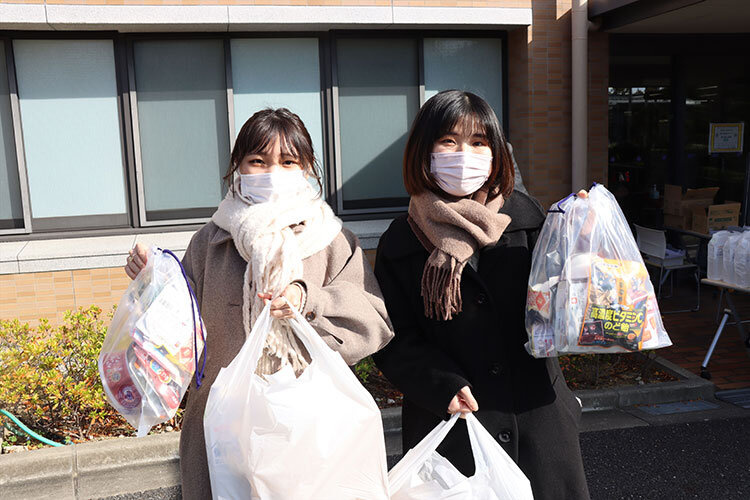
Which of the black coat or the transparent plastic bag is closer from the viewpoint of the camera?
the transparent plastic bag

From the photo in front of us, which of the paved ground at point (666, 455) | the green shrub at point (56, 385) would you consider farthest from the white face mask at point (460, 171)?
the green shrub at point (56, 385)

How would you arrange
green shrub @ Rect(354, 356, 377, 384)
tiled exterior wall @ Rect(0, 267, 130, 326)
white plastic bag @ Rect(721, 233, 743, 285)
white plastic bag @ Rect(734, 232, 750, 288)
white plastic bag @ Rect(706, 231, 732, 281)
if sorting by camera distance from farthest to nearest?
1. tiled exterior wall @ Rect(0, 267, 130, 326)
2. white plastic bag @ Rect(706, 231, 732, 281)
3. white plastic bag @ Rect(721, 233, 743, 285)
4. white plastic bag @ Rect(734, 232, 750, 288)
5. green shrub @ Rect(354, 356, 377, 384)

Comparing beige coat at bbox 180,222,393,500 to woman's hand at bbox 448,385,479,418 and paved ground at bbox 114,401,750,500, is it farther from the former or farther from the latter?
paved ground at bbox 114,401,750,500

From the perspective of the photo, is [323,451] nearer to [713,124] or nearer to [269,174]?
[269,174]

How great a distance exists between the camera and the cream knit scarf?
194cm

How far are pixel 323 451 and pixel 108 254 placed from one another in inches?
198

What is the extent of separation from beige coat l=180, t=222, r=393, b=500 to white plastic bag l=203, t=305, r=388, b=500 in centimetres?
10

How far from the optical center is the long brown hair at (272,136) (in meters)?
2.09

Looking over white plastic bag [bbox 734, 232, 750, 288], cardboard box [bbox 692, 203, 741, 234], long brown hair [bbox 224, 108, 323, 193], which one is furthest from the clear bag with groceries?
cardboard box [bbox 692, 203, 741, 234]

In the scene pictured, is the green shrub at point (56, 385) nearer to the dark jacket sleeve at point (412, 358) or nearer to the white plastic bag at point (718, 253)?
the dark jacket sleeve at point (412, 358)

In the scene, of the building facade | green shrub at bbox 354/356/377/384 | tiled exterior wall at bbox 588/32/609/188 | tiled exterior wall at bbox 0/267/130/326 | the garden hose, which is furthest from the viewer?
tiled exterior wall at bbox 588/32/609/188

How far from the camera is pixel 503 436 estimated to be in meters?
2.10

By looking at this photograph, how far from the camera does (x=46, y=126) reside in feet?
21.0

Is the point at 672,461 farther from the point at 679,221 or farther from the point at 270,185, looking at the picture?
the point at 679,221
